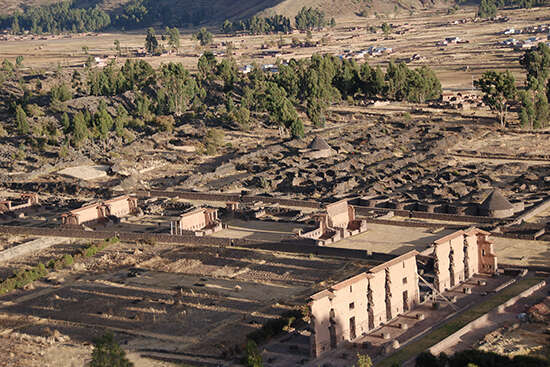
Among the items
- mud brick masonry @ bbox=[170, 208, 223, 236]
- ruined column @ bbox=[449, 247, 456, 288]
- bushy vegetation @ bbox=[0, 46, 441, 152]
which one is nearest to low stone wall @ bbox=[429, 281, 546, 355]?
ruined column @ bbox=[449, 247, 456, 288]

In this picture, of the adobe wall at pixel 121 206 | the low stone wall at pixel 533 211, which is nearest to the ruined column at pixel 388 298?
the low stone wall at pixel 533 211

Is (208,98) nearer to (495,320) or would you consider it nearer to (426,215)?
(426,215)

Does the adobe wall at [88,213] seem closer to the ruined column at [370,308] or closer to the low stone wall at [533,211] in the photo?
the ruined column at [370,308]

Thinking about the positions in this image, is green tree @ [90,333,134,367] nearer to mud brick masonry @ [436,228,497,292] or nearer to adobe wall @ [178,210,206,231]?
mud brick masonry @ [436,228,497,292]

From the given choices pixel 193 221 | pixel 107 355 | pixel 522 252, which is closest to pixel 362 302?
pixel 107 355

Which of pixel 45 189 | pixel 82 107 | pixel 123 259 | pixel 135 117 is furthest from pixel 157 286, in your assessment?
pixel 82 107

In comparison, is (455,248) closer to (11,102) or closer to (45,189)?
(45,189)
